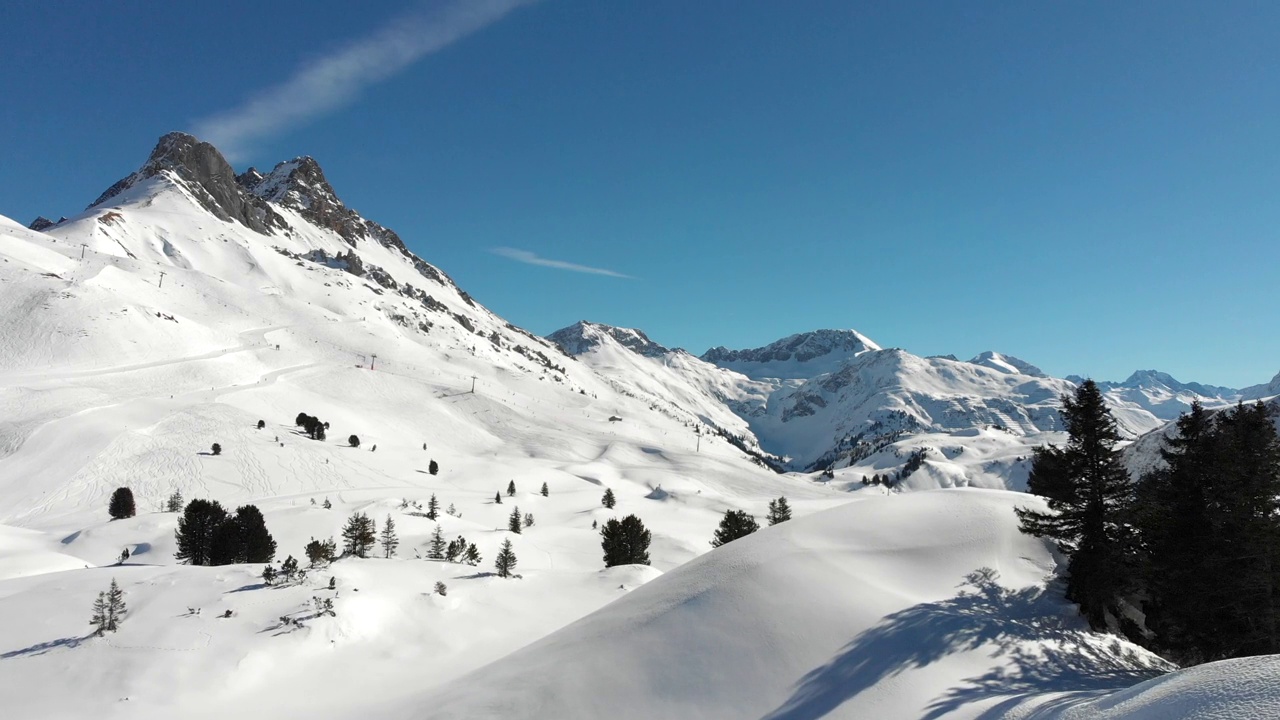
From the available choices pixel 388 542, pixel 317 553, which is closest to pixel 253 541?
pixel 388 542

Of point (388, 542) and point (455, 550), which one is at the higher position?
point (388, 542)

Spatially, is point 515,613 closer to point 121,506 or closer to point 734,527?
point 734,527

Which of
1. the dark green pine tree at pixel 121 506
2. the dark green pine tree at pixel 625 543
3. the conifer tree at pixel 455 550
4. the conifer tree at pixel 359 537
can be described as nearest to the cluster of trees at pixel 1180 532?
the dark green pine tree at pixel 625 543

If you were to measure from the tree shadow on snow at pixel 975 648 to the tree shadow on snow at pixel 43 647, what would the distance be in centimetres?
1899

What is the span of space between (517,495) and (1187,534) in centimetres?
6010

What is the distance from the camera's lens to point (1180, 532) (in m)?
16.6

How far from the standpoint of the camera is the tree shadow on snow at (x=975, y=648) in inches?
469

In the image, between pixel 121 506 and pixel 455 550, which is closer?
pixel 455 550

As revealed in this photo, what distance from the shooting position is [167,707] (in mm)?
14852

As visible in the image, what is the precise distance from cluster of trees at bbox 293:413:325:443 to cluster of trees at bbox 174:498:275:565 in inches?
1809

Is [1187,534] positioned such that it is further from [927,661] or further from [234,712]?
[234,712]

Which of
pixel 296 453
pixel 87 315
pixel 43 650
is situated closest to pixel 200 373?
pixel 87 315

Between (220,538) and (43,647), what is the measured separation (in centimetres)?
1409

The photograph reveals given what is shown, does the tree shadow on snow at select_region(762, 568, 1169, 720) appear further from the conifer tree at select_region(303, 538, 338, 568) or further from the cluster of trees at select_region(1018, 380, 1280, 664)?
the conifer tree at select_region(303, 538, 338, 568)
